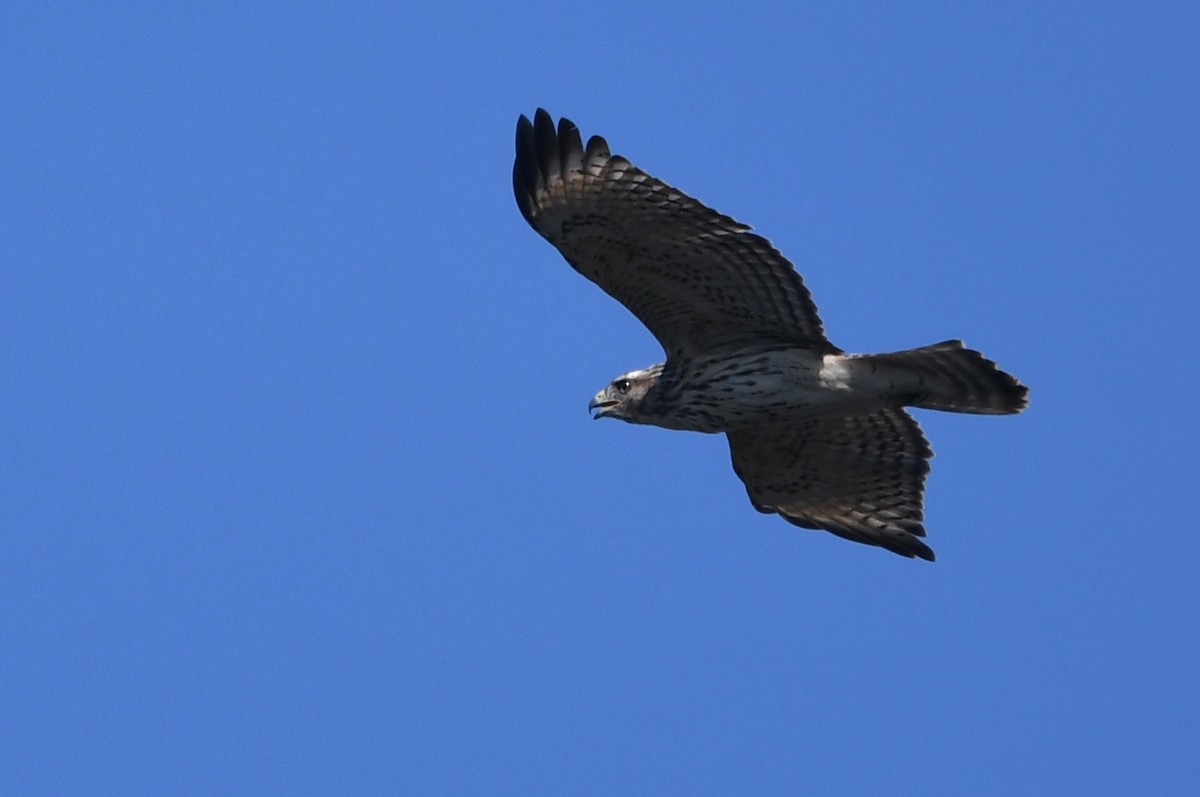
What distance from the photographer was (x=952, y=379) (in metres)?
9.45

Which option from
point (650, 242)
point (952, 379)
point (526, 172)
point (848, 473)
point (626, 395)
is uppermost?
point (526, 172)

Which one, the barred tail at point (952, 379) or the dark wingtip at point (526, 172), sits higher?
the dark wingtip at point (526, 172)

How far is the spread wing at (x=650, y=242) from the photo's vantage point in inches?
368

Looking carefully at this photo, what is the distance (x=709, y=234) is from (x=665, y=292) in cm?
49

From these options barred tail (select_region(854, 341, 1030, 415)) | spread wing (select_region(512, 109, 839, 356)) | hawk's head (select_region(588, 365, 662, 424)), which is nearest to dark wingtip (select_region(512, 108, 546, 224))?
spread wing (select_region(512, 109, 839, 356))

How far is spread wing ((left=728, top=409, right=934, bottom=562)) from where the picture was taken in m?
10.5

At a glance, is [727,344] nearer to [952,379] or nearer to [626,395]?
[626,395]

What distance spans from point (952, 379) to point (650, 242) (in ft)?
5.47

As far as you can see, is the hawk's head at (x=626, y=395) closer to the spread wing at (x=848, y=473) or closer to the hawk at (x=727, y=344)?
the hawk at (x=727, y=344)

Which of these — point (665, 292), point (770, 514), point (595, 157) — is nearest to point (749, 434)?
point (770, 514)

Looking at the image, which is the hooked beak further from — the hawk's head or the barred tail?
the barred tail

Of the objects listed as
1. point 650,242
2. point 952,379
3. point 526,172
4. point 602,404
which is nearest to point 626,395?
point 602,404

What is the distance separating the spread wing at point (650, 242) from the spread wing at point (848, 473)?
36.3 inches

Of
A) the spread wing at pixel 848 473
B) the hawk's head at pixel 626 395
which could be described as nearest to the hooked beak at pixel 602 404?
the hawk's head at pixel 626 395
